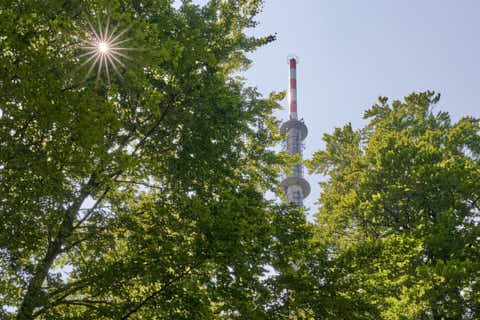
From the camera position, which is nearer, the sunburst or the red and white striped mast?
the sunburst

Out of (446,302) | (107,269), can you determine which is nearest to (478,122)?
(446,302)

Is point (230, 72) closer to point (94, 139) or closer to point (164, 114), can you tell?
point (164, 114)

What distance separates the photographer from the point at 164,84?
24.2 ft

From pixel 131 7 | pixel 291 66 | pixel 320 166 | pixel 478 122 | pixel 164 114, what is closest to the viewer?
pixel 164 114

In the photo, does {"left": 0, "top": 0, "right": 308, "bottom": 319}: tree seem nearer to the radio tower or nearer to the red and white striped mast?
the radio tower

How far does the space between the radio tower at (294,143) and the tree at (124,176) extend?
1070 inches

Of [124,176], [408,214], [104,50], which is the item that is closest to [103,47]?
[104,50]

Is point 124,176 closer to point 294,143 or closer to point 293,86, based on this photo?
point 294,143

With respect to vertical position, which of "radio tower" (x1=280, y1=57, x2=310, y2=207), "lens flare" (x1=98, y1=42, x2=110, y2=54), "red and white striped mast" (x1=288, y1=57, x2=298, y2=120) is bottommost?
"lens flare" (x1=98, y1=42, x2=110, y2=54)

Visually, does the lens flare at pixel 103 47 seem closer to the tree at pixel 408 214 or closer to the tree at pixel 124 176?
the tree at pixel 124 176

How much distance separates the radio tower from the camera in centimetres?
3884

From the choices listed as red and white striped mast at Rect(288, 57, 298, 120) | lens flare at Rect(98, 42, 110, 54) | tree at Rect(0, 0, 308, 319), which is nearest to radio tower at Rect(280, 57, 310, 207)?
red and white striped mast at Rect(288, 57, 298, 120)

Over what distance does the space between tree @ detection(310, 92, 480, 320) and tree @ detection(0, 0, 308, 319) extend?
6.76 feet

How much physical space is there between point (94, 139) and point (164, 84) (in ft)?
10.1
